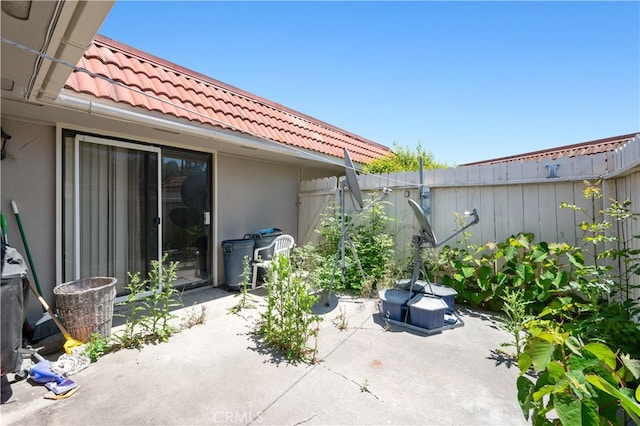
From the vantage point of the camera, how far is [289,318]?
272cm

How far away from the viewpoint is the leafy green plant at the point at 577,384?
848 millimetres

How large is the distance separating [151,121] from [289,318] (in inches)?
106

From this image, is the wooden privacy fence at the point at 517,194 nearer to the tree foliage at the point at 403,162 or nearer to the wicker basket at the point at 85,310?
the tree foliage at the point at 403,162

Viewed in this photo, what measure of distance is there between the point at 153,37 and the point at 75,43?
304 centimetres

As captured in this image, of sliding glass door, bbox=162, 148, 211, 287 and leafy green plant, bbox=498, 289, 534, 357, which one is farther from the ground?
sliding glass door, bbox=162, 148, 211, 287

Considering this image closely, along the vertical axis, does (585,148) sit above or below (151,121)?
above

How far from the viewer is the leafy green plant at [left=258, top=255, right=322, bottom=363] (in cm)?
264

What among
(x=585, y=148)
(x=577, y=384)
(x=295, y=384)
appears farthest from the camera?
(x=585, y=148)

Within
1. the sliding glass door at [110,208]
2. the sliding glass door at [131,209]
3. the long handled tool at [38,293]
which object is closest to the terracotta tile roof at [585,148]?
the sliding glass door at [131,209]

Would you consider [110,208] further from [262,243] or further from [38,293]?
[262,243]

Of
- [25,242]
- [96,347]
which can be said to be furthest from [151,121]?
[96,347]

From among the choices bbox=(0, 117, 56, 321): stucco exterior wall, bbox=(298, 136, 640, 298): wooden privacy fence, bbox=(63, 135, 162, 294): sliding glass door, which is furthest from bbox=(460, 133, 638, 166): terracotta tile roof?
bbox=(0, 117, 56, 321): stucco exterior wall

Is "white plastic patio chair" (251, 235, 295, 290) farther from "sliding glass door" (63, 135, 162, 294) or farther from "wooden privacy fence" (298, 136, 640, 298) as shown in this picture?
"wooden privacy fence" (298, 136, 640, 298)

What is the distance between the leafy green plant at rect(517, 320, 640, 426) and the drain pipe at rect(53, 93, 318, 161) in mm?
3808
